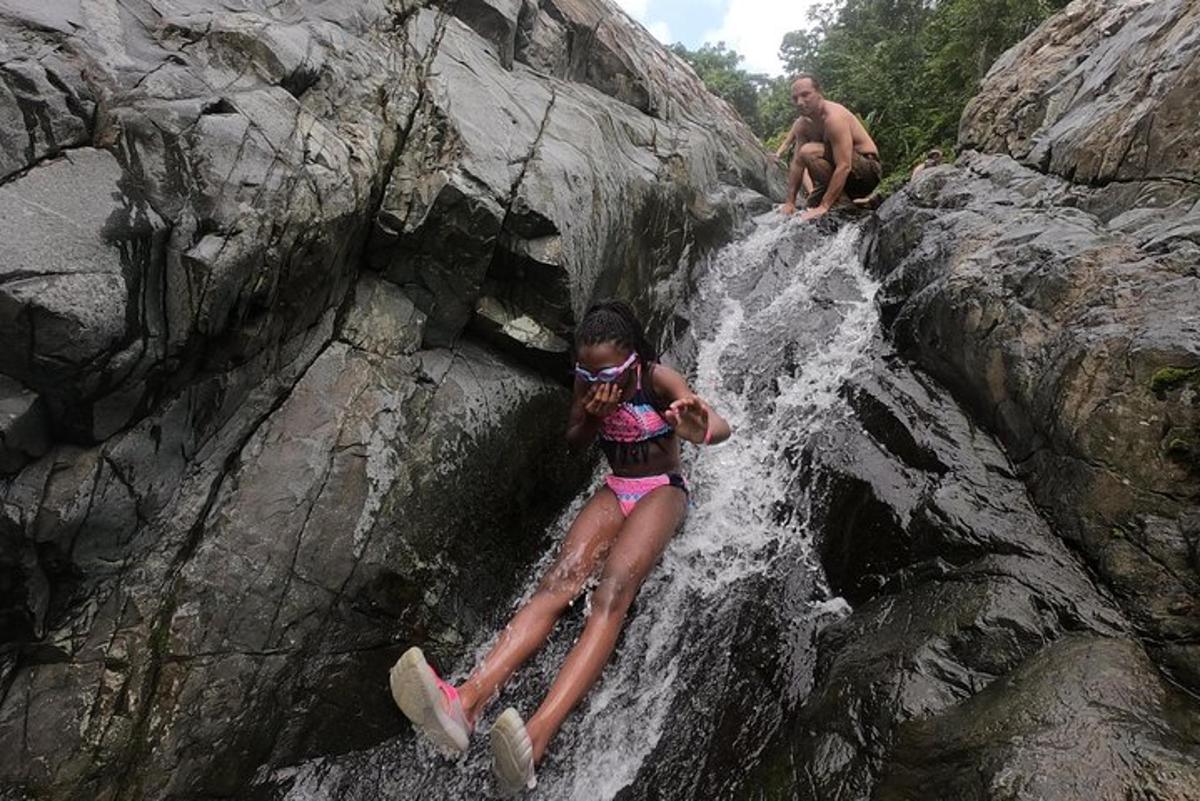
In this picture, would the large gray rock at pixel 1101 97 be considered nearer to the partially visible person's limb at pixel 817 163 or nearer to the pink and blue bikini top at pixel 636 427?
the partially visible person's limb at pixel 817 163

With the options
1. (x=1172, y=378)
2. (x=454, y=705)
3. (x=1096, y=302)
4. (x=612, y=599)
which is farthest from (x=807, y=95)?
(x=454, y=705)

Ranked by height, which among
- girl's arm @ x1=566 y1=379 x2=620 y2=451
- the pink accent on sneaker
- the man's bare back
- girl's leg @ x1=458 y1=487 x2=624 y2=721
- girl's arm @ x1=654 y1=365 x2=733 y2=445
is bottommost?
the pink accent on sneaker

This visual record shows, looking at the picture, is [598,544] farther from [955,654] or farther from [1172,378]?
[1172,378]

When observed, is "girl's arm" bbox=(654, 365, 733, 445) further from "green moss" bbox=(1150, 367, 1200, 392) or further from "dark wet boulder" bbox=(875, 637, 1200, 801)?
"green moss" bbox=(1150, 367, 1200, 392)

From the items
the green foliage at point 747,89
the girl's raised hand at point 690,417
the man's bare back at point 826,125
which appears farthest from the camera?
the green foliage at point 747,89

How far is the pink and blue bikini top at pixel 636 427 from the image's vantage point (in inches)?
196

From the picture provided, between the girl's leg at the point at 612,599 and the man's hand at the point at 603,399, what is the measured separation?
2.31 feet

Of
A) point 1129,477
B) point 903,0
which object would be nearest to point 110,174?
point 1129,477

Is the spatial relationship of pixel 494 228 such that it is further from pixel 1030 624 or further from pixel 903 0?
pixel 903 0

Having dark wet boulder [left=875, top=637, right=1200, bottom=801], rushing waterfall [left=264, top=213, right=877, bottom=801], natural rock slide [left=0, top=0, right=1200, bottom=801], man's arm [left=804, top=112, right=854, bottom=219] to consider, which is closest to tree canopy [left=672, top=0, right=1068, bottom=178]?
man's arm [left=804, top=112, right=854, bottom=219]

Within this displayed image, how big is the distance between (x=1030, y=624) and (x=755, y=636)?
5.27 ft

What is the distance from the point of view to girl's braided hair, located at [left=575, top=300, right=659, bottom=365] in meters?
4.80

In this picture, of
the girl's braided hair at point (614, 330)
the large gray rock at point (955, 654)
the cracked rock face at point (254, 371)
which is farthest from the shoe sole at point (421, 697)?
the girl's braided hair at point (614, 330)

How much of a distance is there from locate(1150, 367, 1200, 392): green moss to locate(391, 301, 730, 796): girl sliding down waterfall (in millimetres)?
2397
